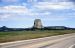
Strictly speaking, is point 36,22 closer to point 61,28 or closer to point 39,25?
point 39,25

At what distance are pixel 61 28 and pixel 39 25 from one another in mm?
13659

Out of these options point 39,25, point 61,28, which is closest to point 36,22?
point 39,25

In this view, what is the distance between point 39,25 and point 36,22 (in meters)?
4.37

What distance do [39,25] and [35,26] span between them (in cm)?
390

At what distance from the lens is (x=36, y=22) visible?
174500 mm

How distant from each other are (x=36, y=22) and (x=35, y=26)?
697cm

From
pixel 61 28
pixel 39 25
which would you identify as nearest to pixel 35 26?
pixel 39 25

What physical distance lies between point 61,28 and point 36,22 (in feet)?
55.2

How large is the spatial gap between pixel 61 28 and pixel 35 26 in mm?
15646

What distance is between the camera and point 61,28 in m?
168

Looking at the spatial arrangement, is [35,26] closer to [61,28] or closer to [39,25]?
[39,25]

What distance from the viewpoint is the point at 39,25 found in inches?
6732
